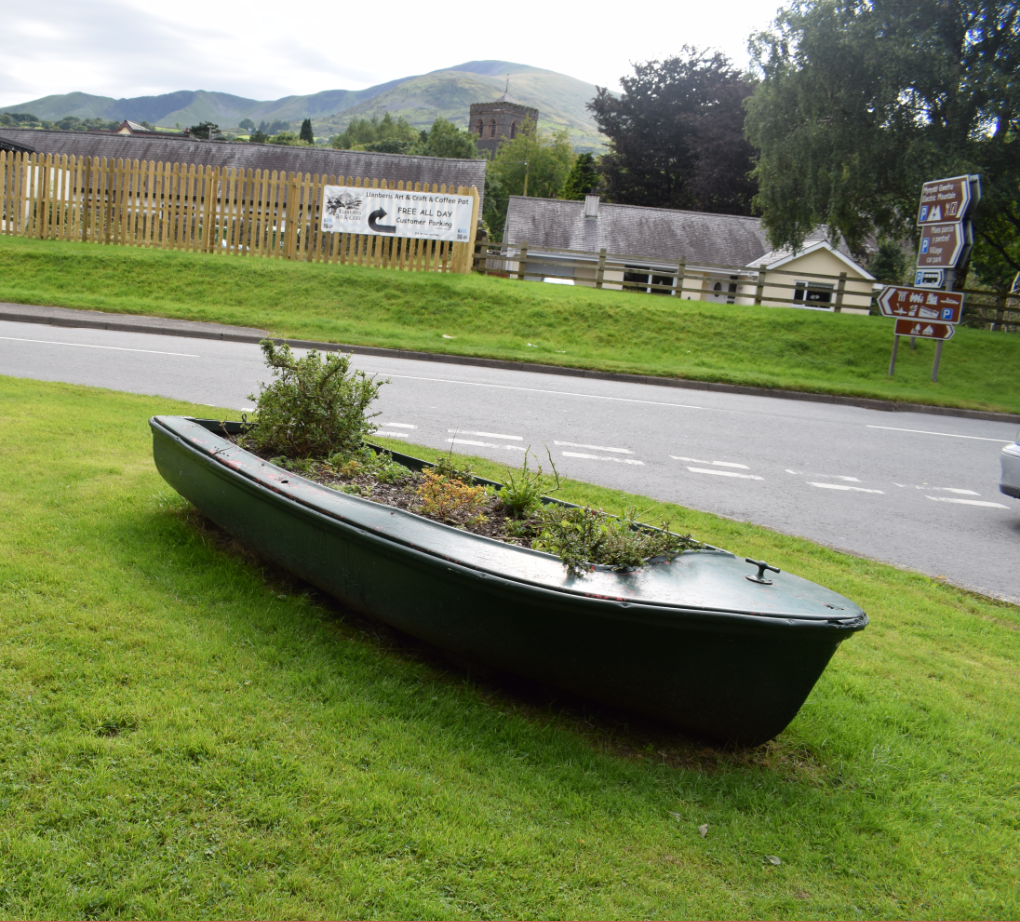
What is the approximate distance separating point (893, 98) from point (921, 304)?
691 centimetres

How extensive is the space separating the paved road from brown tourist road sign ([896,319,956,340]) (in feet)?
9.58

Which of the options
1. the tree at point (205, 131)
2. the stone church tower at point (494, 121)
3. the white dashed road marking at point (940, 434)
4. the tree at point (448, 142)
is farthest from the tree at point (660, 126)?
the stone church tower at point (494, 121)

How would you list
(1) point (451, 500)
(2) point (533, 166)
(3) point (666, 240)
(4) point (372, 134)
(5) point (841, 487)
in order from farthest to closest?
1. (4) point (372, 134)
2. (2) point (533, 166)
3. (3) point (666, 240)
4. (5) point (841, 487)
5. (1) point (451, 500)

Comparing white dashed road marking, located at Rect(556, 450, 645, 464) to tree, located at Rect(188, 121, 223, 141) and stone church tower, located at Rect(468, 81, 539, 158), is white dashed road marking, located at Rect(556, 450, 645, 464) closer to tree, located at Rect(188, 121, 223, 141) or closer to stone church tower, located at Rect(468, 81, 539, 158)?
tree, located at Rect(188, 121, 223, 141)

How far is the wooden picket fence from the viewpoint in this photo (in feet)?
67.2

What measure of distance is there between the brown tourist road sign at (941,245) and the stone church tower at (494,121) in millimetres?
102065

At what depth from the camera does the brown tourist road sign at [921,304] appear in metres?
16.0

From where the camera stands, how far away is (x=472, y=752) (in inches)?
119

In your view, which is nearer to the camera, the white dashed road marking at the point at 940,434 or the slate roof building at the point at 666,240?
the white dashed road marking at the point at 940,434

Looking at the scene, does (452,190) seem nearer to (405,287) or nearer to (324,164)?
(405,287)

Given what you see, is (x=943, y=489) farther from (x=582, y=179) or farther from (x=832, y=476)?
(x=582, y=179)

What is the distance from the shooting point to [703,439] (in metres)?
9.66

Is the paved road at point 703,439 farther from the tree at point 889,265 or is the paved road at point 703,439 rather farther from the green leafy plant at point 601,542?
the tree at point 889,265

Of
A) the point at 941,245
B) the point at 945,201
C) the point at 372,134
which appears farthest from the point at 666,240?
the point at 372,134
